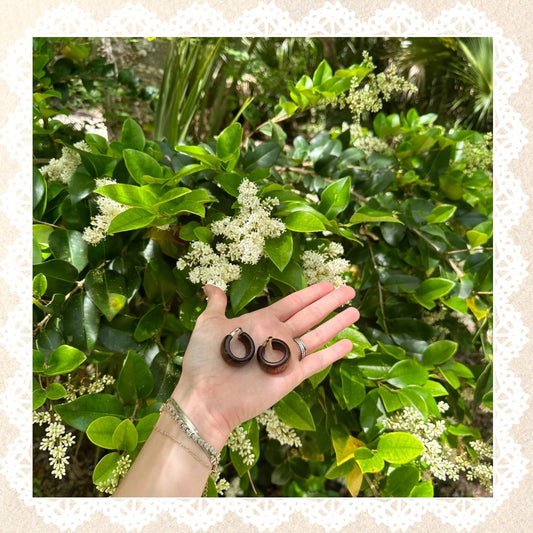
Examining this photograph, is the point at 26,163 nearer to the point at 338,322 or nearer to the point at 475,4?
the point at 338,322

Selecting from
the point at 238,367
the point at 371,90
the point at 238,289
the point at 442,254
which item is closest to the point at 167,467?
the point at 238,367

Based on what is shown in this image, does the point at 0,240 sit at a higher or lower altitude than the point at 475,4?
lower

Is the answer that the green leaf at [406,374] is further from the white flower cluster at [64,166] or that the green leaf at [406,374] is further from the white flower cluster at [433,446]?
the white flower cluster at [64,166]

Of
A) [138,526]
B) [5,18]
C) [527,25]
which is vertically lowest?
[138,526]

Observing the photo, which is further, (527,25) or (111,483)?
(527,25)

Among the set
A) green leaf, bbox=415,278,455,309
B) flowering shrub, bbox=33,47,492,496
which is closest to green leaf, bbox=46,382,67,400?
flowering shrub, bbox=33,47,492,496

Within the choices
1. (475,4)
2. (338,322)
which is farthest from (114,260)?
(475,4)
